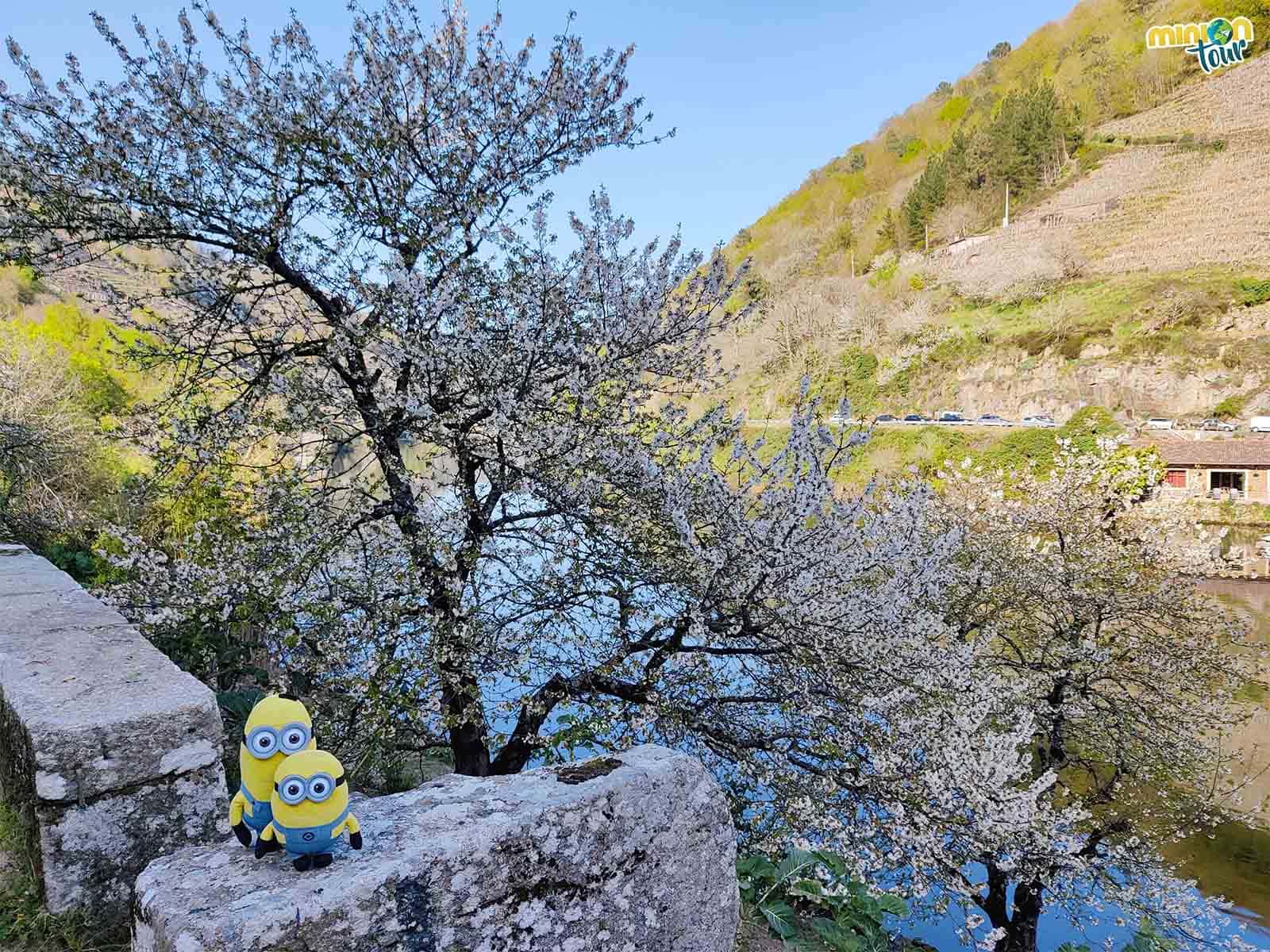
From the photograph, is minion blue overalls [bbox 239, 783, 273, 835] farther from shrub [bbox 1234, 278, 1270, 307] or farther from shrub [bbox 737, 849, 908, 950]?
shrub [bbox 1234, 278, 1270, 307]

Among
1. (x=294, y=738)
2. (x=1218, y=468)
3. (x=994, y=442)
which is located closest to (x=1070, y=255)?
(x=1218, y=468)

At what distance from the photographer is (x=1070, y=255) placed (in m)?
47.9

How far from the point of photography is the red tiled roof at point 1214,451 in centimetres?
2362

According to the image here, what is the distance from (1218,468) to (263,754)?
108ft

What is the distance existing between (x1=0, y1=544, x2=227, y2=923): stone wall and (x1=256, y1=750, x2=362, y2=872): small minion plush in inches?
32.1

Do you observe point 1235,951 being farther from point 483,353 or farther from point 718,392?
point 483,353

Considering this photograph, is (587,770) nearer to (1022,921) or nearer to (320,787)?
(320,787)

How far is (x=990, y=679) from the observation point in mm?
6387

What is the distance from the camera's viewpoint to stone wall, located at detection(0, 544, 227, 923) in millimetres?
1767

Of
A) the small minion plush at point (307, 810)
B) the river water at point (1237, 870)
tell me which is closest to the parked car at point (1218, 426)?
the river water at point (1237, 870)

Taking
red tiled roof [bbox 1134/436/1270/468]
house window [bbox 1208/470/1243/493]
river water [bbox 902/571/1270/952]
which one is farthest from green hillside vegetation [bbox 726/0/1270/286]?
river water [bbox 902/571/1270/952]

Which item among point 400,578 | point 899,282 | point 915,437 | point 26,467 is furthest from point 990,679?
point 899,282

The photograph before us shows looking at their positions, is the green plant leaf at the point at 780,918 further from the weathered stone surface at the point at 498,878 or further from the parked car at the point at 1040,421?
the parked car at the point at 1040,421

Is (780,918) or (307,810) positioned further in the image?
(780,918)
